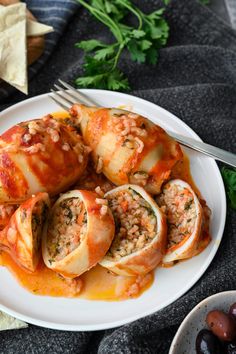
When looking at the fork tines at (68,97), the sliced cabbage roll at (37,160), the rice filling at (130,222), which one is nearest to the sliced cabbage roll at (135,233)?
the rice filling at (130,222)

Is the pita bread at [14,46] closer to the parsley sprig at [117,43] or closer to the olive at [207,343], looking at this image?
the parsley sprig at [117,43]

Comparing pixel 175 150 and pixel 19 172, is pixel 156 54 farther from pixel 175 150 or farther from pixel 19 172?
pixel 19 172

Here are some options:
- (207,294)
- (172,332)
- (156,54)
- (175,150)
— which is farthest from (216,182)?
(156,54)

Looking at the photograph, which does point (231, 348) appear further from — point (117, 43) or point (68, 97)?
point (117, 43)

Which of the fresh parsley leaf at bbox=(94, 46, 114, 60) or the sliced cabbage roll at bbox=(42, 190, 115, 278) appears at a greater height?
the fresh parsley leaf at bbox=(94, 46, 114, 60)

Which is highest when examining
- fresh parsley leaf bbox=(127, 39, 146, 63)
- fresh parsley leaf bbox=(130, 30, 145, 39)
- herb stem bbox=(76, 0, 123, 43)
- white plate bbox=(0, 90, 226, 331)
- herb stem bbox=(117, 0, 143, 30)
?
A: herb stem bbox=(117, 0, 143, 30)

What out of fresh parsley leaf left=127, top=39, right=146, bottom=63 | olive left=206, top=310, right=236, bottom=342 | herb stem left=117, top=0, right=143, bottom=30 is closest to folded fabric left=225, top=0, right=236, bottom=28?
herb stem left=117, top=0, right=143, bottom=30

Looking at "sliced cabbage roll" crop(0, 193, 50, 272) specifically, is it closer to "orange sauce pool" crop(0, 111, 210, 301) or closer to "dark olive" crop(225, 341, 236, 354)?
"orange sauce pool" crop(0, 111, 210, 301)

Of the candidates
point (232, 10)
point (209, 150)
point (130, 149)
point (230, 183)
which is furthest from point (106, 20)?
point (230, 183)

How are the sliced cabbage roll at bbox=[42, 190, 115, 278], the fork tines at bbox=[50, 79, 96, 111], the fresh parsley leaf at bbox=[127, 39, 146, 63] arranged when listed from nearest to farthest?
the sliced cabbage roll at bbox=[42, 190, 115, 278], the fork tines at bbox=[50, 79, 96, 111], the fresh parsley leaf at bbox=[127, 39, 146, 63]
